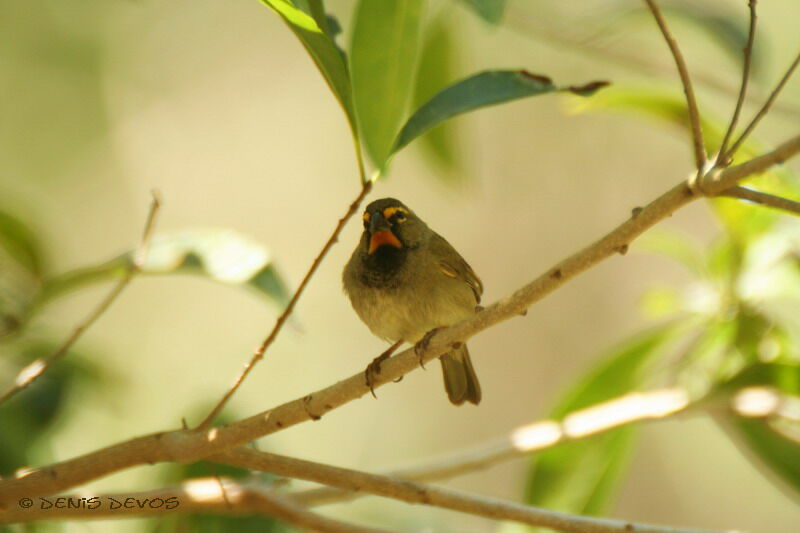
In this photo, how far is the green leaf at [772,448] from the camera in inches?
112

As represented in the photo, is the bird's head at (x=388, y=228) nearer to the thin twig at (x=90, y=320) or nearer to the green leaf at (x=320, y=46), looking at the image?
the thin twig at (x=90, y=320)

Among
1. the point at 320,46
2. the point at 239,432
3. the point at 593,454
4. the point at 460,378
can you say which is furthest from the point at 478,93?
the point at 593,454

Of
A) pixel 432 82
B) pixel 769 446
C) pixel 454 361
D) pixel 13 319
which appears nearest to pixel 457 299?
pixel 454 361

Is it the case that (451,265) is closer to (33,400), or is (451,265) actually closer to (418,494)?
(418,494)

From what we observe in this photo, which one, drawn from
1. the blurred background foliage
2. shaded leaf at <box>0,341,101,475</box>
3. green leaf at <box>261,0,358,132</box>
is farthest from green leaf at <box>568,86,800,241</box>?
shaded leaf at <box>0,341,101,475</box>

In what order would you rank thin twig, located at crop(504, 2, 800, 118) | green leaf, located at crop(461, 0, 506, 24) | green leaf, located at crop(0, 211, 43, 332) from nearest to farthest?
green leaf, located at crop(461, 0, 506, 24) → green leaf, located at crop(0, 211, 43, 332) → thin twig, located at crop(504, 2, 800, 118)

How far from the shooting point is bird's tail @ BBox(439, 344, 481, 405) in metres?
3.32

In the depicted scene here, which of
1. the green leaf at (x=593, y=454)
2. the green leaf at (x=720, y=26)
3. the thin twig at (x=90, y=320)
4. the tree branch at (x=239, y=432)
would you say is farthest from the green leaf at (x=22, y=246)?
→ the green leaf at (x=720, y=26)

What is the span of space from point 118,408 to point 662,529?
7.76 ft

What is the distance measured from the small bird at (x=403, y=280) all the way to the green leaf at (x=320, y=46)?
1182 millimetres

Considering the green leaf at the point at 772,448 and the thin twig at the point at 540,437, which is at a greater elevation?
the thin twig at the point at 540,437

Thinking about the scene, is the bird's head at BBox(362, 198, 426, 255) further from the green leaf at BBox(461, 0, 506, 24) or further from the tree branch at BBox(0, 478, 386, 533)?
the green leaf at BBox(461, 0, 506, 24)

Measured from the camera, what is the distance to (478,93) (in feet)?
6.44

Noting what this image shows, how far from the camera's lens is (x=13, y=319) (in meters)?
2.61
